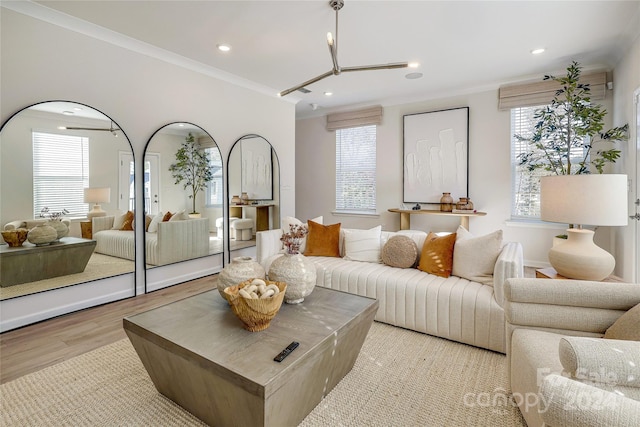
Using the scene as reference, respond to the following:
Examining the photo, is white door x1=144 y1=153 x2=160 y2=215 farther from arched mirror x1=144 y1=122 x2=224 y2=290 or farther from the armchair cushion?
the armchair cushion

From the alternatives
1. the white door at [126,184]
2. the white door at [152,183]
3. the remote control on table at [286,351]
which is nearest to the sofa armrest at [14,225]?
the white door at [126,184]

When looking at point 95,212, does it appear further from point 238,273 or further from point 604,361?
point 604,361

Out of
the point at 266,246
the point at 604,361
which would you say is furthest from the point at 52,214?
the point at 604,361

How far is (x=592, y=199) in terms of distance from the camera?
193cm

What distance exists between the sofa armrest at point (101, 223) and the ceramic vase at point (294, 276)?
229 centimetres

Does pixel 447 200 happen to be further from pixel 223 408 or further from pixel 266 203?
pixel 223 408

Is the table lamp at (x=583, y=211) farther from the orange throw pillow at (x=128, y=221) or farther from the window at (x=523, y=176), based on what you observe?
the orange throw pillow at (x=128, y=221)

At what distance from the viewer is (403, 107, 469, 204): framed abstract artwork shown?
488cm

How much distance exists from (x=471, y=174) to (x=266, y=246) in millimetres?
3358

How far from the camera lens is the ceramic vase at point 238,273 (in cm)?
178

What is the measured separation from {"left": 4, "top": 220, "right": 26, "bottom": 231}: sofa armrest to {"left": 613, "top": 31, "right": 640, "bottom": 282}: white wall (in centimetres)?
555

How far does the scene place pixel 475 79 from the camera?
14.6 feet

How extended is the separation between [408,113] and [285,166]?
7.47ft

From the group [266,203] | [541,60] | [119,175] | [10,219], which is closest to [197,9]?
[119,175]
